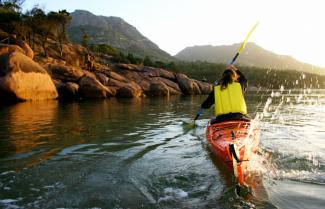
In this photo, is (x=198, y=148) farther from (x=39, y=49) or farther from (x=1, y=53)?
(x=39, y=49)

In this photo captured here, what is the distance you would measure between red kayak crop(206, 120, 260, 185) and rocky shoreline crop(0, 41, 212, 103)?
19346 mm

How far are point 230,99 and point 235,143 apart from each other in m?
1.88

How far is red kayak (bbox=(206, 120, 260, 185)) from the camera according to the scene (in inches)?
200

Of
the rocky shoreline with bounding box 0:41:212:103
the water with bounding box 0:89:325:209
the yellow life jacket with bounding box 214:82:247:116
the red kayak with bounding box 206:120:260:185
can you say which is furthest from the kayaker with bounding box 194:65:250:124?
the rocky shoreline with bounding box 0:41:212:103

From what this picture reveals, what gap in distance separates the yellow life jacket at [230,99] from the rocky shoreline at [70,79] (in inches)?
751

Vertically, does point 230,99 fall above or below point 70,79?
below

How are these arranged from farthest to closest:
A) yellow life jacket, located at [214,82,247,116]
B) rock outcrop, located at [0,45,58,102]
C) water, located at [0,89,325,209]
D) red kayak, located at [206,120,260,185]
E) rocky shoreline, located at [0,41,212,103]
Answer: rocky shoreline, located at [0,41,212,103]
rock outcrop, located at [0,45,58,102]
yellow life jacket, located at [214,82,247,116]
red kayak, located at [206,120,260,185]
water, located at [0,89,325,209]

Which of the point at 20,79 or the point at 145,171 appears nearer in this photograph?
the point at 145,171

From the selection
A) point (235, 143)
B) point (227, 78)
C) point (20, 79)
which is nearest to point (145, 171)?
point (235, 143)

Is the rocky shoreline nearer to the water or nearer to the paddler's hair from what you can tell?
the water

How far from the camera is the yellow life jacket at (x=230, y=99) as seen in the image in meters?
7.27

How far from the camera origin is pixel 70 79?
31656mm

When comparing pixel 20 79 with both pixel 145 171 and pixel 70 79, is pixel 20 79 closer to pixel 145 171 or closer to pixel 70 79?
pixel 70 79

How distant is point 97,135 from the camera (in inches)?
413
